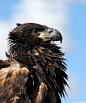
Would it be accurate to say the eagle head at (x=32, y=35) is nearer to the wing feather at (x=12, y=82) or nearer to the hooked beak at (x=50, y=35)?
the hooked beak at (x=50, y=35)

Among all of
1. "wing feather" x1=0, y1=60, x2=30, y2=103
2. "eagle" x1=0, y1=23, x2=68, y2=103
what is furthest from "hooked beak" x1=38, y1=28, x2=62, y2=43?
"wing feather" x1=0, y1=60, x2=30, y2=103

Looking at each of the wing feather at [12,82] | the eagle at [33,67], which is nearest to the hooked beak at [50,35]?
the eagle at [33,67]

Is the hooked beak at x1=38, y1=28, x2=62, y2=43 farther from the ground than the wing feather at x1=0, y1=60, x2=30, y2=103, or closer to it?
farther from the ground

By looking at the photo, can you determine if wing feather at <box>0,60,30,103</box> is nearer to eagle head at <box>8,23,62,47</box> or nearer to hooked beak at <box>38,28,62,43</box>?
eagle head at <box>8,23,62,47</box>

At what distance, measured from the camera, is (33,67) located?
6.30m

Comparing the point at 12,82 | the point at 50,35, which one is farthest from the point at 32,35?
the point at 12,82

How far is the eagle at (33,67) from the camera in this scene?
6.06m

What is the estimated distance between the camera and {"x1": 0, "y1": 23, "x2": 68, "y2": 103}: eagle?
6.06m

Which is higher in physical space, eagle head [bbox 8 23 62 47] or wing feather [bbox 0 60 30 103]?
eagle head [bbox 8 23 62 47]

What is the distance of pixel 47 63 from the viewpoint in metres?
6.48

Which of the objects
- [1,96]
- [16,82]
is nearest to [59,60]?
[16,82]

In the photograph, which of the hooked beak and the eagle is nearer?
the eagle

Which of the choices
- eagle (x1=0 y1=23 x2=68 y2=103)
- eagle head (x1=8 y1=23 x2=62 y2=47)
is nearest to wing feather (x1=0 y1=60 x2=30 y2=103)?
eagle (x1=0 y1=23 x2=68 y2=103)

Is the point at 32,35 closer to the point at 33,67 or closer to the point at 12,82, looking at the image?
the point at 33,67
